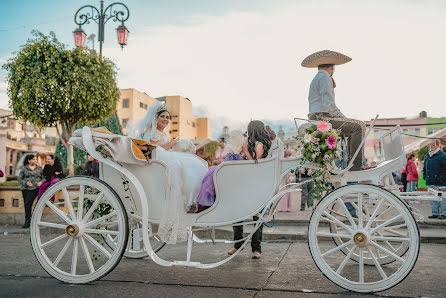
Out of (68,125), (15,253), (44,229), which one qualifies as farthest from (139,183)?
(68,125)

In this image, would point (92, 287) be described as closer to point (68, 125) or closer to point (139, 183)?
point (139, 183)

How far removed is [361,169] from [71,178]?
2955 mm

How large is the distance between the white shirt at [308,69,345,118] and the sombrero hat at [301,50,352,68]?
13 cm

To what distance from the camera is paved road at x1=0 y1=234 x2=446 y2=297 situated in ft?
12.2

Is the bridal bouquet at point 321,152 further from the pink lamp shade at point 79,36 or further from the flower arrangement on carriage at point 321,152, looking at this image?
the pink lamp shade at point 79,36

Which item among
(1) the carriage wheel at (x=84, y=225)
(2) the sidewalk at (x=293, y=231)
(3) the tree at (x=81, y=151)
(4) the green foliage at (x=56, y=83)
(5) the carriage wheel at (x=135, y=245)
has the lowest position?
(2) the sidewalk at (x=293, y=231)

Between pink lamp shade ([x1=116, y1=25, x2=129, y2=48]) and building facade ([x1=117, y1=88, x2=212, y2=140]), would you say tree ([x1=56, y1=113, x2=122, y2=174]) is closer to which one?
pink lamp shade ([x1=116, y1=25, x2=129, y2=48])

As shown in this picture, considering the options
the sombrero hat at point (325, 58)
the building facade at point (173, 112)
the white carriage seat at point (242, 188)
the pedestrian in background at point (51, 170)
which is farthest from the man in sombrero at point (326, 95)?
the building facade at point (173, 112)

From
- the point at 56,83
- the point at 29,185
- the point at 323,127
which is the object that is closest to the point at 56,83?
the point at 56,83

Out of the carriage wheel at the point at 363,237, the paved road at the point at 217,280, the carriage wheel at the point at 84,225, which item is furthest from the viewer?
the carriage wheel at the point at 84,225

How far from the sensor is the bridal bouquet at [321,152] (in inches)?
152

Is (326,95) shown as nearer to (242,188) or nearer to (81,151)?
(242,188)

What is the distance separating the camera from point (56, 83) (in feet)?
50.5

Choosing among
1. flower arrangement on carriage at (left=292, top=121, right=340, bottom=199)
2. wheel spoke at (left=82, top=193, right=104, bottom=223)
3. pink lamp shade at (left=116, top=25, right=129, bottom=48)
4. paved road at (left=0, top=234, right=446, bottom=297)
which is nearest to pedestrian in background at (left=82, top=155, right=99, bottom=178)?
paved road at (left=0, top=234, right=446, bottom=297)
